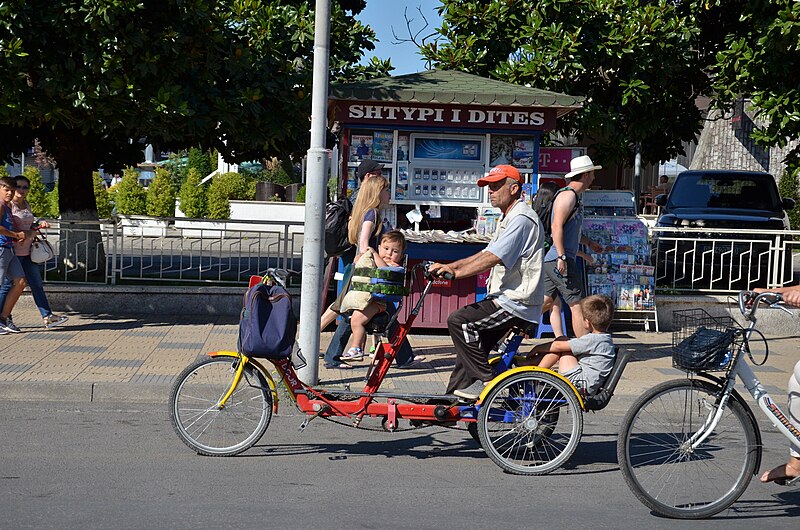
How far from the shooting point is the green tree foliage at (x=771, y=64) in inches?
462

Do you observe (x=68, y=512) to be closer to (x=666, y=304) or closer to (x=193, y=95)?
(x=193, y=95)

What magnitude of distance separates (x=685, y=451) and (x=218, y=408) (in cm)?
281

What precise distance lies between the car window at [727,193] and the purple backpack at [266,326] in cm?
1051

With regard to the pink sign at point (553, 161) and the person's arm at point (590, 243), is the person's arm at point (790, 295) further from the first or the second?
the pink sign at point (553, 161)

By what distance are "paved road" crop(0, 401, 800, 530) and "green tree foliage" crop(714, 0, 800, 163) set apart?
630 centimetres

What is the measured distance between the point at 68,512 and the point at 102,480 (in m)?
0.61

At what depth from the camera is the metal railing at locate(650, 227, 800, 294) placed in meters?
12.0

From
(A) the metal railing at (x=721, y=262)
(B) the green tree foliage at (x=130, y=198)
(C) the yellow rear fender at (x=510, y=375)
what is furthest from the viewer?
(B) the green tree foliage at (x=130, y=198)

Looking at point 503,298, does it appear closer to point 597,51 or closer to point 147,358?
point 147,358

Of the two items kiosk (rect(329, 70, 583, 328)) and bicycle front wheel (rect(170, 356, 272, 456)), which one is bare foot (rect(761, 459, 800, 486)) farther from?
kiosk (rect(329, 70, 583, 328))

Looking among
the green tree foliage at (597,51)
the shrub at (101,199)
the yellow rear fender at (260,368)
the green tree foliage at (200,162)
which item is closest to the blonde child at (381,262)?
the yellow rear fender at (260,368)

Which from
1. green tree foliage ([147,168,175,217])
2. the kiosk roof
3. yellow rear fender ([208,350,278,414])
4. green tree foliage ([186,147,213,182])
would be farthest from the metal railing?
green tree foliage ([186,147,213,182])

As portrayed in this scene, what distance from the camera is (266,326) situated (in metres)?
5.86

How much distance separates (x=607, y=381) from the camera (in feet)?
20.1
